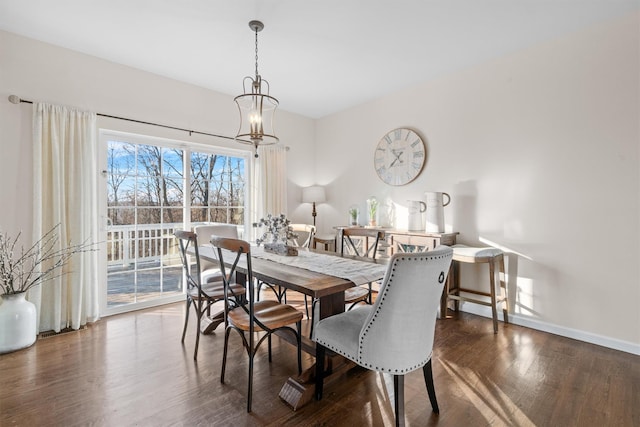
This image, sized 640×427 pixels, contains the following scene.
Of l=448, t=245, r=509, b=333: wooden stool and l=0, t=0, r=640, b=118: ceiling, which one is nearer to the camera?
l=0, t=0, r=640, b=118: ceiling

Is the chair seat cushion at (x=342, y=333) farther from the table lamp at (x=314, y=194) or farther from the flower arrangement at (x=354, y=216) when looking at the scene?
the table lamp at (x=314, y=194)

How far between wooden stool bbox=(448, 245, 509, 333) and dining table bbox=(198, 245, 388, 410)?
1053 millimetres

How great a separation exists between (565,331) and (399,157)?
Result: 2395 millimetres

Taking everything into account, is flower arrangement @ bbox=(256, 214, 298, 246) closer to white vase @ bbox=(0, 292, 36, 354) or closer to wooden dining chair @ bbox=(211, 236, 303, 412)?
wooden dining chair @ bbox=(211, 236, 303, 412)

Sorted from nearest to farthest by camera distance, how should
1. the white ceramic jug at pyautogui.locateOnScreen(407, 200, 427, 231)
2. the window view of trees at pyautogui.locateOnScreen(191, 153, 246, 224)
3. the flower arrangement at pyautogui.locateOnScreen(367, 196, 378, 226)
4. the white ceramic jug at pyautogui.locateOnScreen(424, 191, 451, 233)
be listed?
1. the white ceramic jug at pyautogui.locateOnScreen(424, 191, 451, 233)
2. the white ceramic jug at pyautogui.locateOnScreen(407, 200, 427, 231)
3. the window view of trees at pyautogui.locateOnScreen(191, 153, 246, 224)
4. the flower arrangement at pyautogui.locateOnScreen(367, 196, 378, 226)

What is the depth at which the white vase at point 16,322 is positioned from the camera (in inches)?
92.2

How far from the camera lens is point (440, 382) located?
200 centimetres

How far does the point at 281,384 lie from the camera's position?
1.97 metres

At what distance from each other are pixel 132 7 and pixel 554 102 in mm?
3543

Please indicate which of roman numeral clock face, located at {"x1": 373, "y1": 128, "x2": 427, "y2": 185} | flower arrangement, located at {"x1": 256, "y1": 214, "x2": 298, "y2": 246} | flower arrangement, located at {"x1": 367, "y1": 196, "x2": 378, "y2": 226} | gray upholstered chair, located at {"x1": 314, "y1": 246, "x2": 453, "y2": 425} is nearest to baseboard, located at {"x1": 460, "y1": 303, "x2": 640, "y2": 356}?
flower arrangement, located at {"x1": 367, "y1": 196, "x2": 378, "y2": 226}

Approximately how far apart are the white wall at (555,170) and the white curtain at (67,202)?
3.51 metres

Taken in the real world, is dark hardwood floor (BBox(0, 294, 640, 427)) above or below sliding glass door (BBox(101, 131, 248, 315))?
below

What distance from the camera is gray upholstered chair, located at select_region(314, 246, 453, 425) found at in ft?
4.61

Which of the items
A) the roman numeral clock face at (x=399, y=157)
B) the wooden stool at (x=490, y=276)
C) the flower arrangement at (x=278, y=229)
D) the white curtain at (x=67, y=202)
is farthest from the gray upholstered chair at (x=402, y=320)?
the white curtain at (x=67, y=202)
